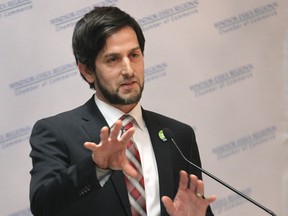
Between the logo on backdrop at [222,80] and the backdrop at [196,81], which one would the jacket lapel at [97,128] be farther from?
the logo on backdrop at [222,80]

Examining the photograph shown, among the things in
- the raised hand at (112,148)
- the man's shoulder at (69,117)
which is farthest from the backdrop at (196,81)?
the raised hand at (112,148)

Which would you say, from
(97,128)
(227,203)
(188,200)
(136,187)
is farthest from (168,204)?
(227,203)

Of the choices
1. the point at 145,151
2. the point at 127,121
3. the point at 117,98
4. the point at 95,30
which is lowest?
the point at 145,151

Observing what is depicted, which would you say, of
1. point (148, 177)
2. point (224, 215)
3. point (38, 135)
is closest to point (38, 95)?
point (38, 135)

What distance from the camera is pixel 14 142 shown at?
2531 millimetres

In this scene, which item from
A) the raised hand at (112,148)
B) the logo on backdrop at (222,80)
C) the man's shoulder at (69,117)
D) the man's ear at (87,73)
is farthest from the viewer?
the logo on backdrop at (222,80)

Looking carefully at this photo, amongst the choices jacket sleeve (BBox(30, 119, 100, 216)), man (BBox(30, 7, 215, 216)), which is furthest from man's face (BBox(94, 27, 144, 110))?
jacket sleeve (BBox(30, 119, 100, 216))

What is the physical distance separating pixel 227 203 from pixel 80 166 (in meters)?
1.62

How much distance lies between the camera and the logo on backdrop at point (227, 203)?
2979 mm

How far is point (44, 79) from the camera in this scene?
2592mm

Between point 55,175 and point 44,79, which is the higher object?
point 44,79

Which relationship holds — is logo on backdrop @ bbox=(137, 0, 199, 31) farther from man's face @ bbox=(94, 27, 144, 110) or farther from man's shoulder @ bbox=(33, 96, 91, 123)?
man's shoulder @ bbox=(33, 96, 91, 123)

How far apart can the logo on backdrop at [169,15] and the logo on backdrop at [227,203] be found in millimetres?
1091

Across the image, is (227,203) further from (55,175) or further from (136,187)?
(55,175)
